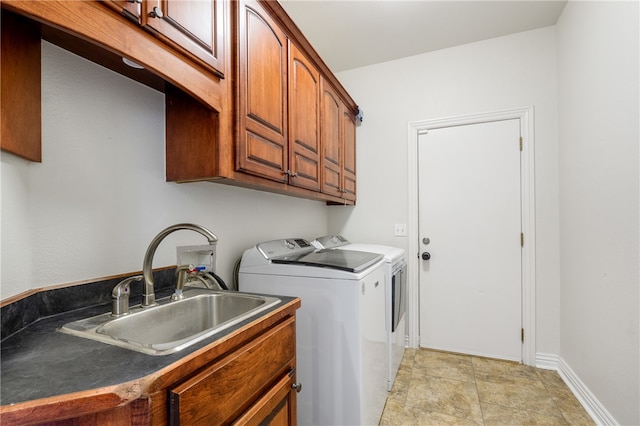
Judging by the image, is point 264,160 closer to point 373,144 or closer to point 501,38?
point 373,144

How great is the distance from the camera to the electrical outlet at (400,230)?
9.02ft

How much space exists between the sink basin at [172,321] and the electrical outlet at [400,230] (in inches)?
73.9

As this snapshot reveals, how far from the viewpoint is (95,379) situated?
1.83 ft

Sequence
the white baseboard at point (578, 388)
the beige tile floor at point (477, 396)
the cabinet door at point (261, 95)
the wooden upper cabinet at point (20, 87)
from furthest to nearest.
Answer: the beige tile floor at point (477, 396) < the white baseboard at point (578, 388) < the cabinet door at point (261, 95) < the wooden upper cabinet at point (20, 87)

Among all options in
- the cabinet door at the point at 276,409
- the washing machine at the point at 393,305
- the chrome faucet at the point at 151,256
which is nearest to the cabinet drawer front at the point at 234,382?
the cabinet door at the point at 276,409

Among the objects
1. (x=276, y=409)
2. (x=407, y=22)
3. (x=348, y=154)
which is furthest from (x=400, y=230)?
(x=276, y=409)

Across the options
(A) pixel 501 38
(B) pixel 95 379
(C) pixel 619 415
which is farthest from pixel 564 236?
(B) pixel 95 379

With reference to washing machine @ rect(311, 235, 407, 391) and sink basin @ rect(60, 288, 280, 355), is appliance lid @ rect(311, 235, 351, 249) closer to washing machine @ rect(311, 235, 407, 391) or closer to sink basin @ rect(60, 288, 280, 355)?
washing machine @ rect(311, 235, 407, 391)

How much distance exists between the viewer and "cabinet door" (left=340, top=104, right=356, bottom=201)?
8.29 feet

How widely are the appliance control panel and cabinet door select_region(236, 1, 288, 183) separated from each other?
415 millimetres

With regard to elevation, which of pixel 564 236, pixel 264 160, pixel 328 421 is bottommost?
pixel 328 421

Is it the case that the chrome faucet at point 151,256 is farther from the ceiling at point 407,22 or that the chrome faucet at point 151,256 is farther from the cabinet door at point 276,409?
the ceiling at point 407,22

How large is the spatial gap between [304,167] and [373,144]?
1355mm

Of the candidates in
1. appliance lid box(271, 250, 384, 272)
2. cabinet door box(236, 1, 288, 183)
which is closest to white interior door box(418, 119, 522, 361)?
appliance lid box(271, 250, 384, 272)
